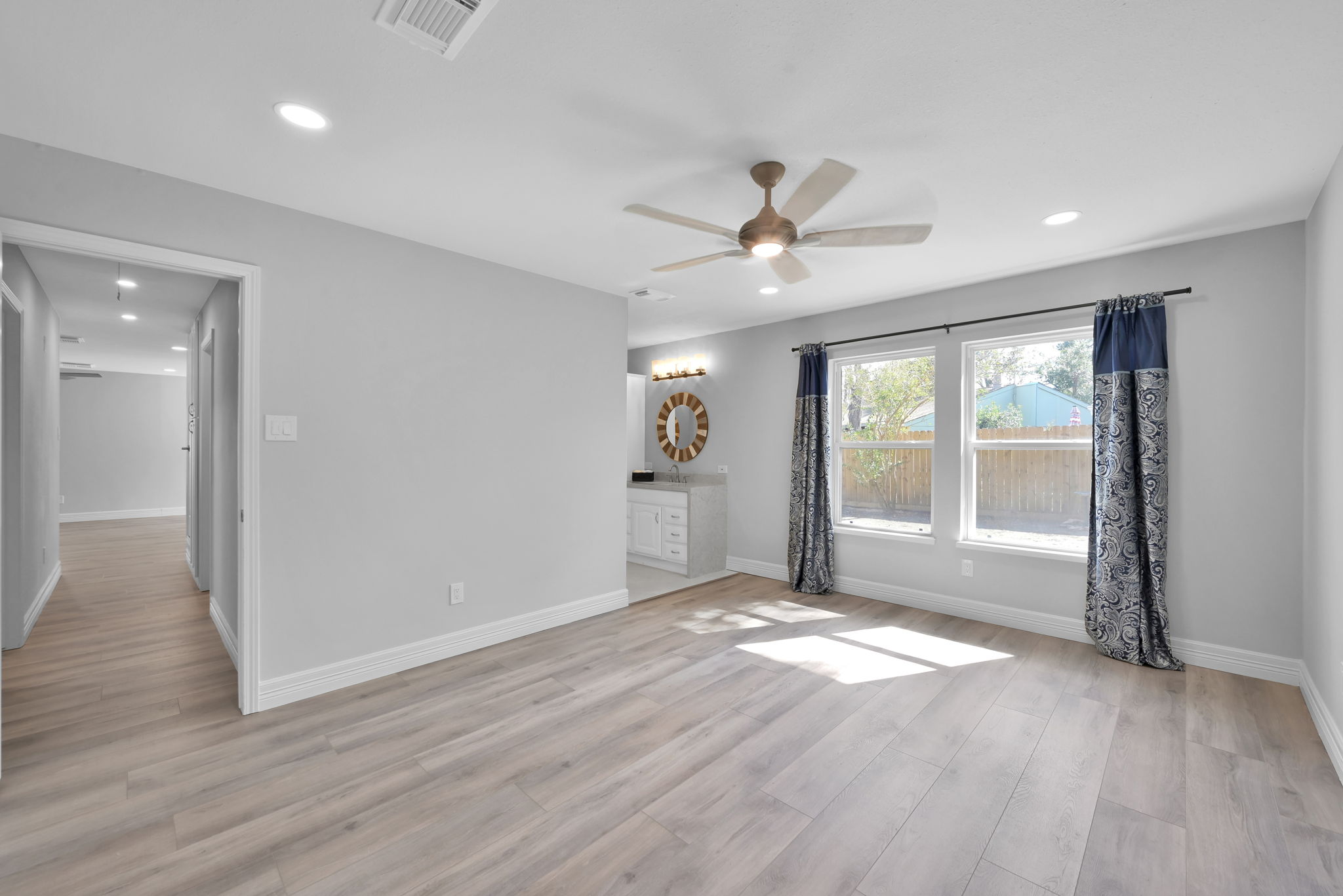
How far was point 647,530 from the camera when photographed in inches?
233

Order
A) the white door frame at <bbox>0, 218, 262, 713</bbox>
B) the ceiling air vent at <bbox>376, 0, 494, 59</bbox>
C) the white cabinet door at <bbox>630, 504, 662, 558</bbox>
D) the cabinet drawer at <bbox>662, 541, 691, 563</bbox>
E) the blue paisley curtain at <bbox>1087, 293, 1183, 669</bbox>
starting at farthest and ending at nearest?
1. the white cabinet door at <bbox>630, 504, 662, 558</bbox>
2. the cabinet drawer at <bbox>662, 541, 691, 563</bbox>
3. the blue paisley curtain at <bbox>1087, 293, 1183, 669</bbox>
4. the white door frame at <bbox>0, 218, 262, 713</bbox>
5. the ceiling air vent at <bbox>376, 0, 494, 59</bbox>

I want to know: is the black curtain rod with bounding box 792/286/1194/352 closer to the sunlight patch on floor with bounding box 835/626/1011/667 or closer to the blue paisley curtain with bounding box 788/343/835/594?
the blue paisley curtain with bounding box 788/343/835/594

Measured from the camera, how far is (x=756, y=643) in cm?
367

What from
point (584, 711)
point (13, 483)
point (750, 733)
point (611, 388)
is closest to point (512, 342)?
point (611, 388)

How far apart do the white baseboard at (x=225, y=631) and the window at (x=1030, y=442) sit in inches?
195

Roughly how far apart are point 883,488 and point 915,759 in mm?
2775

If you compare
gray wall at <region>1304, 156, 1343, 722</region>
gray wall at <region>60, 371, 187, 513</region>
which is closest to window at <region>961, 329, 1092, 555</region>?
gray wall at <region>1304, 156, 1343, 722</region>

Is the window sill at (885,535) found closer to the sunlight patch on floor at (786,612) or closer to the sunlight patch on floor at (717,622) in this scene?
the sunlight patch on floor at (786,612)

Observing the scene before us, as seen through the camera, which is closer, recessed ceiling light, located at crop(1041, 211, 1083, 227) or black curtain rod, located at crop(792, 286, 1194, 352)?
recessed ceiling light, located at crop(1041, 211, 1083, 227)

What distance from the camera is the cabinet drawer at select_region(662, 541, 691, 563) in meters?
5.50

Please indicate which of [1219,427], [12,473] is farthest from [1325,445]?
[12,473]

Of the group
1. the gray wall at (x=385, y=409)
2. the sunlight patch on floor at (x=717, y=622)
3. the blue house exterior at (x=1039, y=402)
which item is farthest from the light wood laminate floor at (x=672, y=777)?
the blue house exterior at (x=1039, y=402)

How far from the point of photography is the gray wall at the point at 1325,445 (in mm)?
2357

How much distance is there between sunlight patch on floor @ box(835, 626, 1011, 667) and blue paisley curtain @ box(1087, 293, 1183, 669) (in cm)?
71
